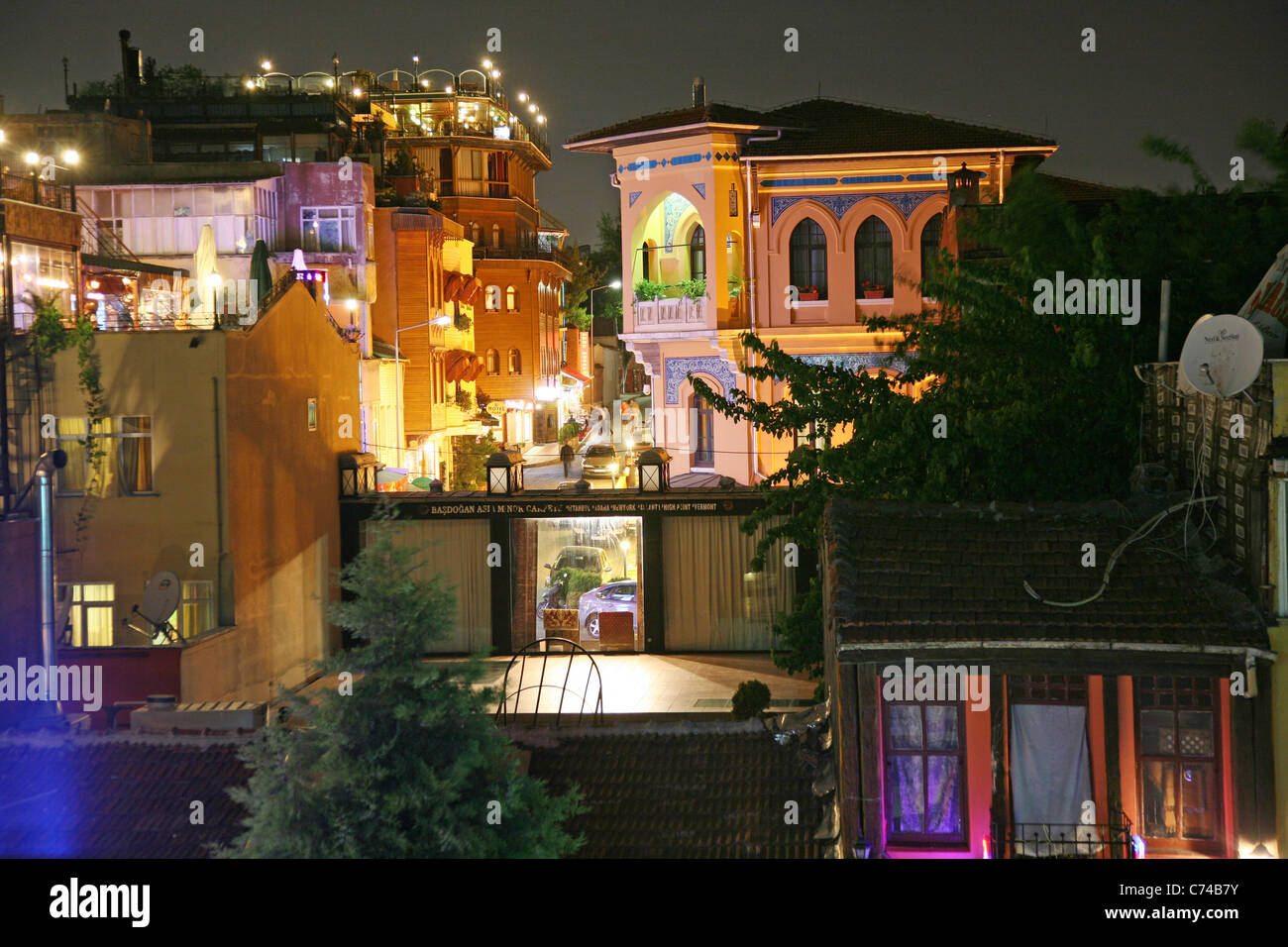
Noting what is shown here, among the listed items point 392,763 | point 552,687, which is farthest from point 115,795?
point 552,687

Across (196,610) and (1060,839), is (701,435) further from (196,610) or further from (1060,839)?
(1060,839)

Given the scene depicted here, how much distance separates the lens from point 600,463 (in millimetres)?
40375

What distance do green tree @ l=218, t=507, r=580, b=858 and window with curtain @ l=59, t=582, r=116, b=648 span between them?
14072mm

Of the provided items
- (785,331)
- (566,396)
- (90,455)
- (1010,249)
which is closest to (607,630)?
(785,331)

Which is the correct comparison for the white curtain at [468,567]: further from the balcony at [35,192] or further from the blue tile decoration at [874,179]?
the blue tile decoration at [874,179]

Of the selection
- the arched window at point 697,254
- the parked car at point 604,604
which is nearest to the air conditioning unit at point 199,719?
the parked car at point 604,604

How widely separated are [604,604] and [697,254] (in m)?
8.63

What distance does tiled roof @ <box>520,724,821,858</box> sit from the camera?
1186cm

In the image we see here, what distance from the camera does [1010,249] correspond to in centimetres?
1875

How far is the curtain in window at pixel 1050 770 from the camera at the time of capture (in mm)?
11047

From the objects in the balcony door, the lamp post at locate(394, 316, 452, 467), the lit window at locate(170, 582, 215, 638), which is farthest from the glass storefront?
the lamp post at locate(394, 316, 452, 467)

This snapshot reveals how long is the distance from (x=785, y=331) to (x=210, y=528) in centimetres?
1361

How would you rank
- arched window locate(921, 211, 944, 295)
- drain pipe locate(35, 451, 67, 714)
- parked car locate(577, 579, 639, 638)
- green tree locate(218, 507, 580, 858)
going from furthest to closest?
arched window locate(921, 211, 944, 295) → parked car locate(577, 579, 639, 638) → drain pipe locate(35, 451, 67, 714) → green tree locate(218, 507, 580, 858)

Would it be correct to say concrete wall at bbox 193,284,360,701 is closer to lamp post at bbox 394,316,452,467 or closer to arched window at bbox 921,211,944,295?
lamp post at bbox 394,316,452,467
